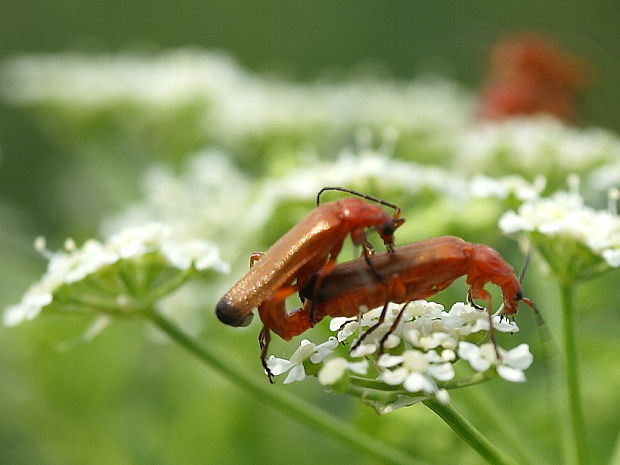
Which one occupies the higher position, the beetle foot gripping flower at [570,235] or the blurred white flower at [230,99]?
the beetle foot gripping flower at [570,235]

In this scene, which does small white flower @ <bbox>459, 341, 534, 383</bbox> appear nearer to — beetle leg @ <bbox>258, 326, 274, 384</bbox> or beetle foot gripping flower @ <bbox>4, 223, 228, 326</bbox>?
beetle leg @ <bbox>258, 326, 274, 384</bbox>

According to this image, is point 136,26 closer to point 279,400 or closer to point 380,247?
point 380,247

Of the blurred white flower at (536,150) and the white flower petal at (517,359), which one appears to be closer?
the white flower petal at (517,359)

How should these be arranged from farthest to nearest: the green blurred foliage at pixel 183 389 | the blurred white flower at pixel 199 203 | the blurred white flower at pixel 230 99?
1. the blurred white flower at pixel 230 99
2. the blurred white flower at pixel 199 203
3. the green blurred foliage at pixel 183 389

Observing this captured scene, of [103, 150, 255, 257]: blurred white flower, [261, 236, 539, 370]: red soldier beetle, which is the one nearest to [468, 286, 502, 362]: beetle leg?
[261, 236, 539, 370]: red soldier beetle

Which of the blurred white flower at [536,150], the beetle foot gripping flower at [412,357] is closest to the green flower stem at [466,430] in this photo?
the beetle foot gripping flower at [412,357]

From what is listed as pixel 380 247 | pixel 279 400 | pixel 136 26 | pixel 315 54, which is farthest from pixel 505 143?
pixel 136 26

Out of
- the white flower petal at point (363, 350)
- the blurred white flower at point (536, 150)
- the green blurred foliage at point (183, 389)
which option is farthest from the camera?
the blurred white flower at point (536, 150)

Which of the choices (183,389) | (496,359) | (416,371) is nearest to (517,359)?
(496,359)

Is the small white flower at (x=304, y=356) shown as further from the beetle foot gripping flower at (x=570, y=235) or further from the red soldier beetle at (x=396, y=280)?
the beetle foot gripping flower at (x=570, y=235)
